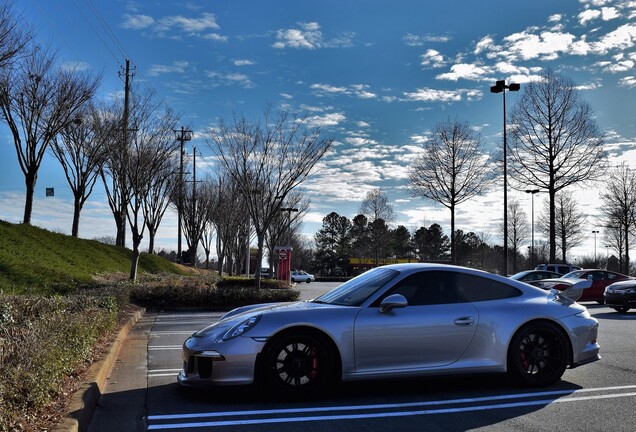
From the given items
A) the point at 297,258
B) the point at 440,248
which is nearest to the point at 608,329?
the point at 440,248

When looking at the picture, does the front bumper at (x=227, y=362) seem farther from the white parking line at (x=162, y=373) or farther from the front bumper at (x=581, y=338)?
the front bumper at (x=581, y=338)

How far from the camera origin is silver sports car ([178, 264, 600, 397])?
542cm

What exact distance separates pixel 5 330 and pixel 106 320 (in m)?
2.71

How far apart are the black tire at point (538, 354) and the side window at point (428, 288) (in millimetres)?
827

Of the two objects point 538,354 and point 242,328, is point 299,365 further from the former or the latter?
point 538,354

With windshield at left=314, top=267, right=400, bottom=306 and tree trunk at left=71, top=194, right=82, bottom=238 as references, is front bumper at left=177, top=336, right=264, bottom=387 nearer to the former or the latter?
Result: windshield at left=314, top=267, right=400, bottom=306

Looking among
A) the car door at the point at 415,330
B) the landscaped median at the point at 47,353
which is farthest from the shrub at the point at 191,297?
the car door at the point at 415,330

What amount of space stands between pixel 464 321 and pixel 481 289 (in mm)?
Answer: 537

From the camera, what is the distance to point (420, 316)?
569 centimetres

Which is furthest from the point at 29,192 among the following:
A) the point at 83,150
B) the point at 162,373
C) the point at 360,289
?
the point at 360,289

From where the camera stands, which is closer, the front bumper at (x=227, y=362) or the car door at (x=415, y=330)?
the front bumper at (x=227, y=362)

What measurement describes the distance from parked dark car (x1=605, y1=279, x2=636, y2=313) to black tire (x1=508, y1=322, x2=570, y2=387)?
11.7 metres

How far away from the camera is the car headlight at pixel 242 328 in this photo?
5.44 meters

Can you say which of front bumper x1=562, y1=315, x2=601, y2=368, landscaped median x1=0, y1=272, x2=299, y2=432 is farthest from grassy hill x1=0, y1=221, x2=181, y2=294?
front bumper x1=562, y1=315, x2=601, y2=368
